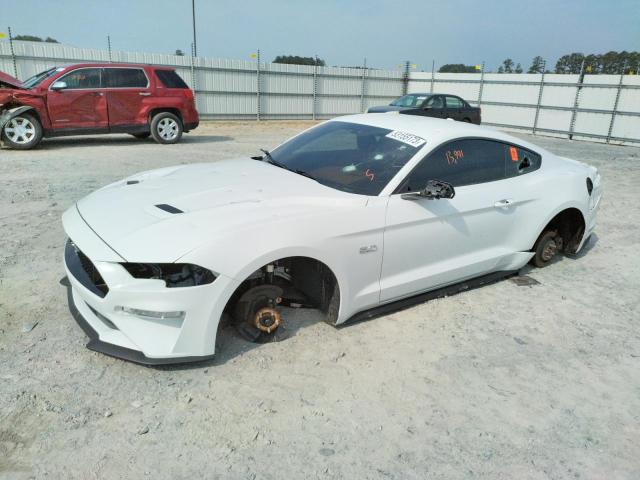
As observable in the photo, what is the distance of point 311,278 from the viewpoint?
3.46 meters

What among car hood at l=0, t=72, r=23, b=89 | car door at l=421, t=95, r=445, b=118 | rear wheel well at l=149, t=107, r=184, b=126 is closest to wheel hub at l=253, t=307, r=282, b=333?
car hood at l=0, t=72, r=23, b=89

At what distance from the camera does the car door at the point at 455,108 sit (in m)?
Result: 16.8

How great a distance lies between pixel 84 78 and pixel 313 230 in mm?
10067

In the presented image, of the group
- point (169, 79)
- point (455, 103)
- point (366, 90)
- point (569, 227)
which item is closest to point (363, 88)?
point (366, 90)

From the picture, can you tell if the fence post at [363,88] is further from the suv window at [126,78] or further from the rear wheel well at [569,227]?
the rear wheel well at [569,227]

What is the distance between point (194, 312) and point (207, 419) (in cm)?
58

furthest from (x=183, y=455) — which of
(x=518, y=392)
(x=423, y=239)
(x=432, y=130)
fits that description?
(x=432, y=130)

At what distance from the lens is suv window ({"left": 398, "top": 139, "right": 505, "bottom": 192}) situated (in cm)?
372

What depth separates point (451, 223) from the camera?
3.83 metres

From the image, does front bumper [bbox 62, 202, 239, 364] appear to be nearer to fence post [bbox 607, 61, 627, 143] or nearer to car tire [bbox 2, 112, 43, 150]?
car tire [bbox 2, 112, 43, 150]

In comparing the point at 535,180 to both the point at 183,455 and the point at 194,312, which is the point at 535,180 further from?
the point at 183,455

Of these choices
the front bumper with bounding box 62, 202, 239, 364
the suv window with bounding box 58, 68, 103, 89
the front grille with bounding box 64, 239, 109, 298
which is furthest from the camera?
the suv window with bounding box 58, 68, 103, 89

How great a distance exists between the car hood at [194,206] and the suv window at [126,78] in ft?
28.4

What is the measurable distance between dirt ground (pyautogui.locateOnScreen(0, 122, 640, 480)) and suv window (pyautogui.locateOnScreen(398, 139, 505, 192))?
1027mm
